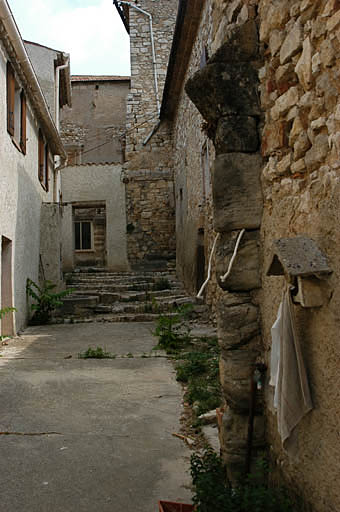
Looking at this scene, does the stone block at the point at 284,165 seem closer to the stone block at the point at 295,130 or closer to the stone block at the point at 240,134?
the stone block at the point at 295,130

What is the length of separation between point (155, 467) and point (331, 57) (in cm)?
257

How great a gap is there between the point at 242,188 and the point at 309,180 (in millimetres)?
617

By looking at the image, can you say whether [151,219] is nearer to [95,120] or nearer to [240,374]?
[95,120]

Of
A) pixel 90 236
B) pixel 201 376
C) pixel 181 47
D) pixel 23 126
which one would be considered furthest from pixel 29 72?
pixel 90 236

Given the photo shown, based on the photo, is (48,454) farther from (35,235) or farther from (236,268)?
(35,235)

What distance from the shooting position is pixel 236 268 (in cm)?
263

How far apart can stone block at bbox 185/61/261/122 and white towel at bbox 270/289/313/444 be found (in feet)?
3.67

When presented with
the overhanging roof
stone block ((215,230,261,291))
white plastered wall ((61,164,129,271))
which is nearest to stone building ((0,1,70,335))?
the overhanging roof

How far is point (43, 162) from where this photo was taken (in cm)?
1159

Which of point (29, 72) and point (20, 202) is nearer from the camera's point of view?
point (29, 72)

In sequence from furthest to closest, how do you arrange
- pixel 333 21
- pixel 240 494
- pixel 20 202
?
pixel 20 202 < pixel 240 494 < pixel 333 21

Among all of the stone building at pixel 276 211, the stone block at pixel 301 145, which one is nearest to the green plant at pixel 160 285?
the stone building at pixel 276 211

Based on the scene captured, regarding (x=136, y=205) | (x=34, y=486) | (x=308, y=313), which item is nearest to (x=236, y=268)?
(x=308, y=313)

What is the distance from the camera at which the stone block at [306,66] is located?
1.94 m
